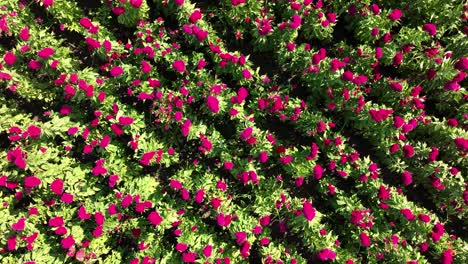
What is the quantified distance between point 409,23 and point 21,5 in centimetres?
877

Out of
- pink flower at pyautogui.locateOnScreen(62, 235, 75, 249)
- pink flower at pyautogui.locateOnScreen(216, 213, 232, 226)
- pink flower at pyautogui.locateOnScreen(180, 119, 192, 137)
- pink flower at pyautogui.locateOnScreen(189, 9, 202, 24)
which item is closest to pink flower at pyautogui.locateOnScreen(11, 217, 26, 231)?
pink flower at pyautogui.locateOnScreen(62, 235, 75, 249)

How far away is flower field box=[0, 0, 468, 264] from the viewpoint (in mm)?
6273

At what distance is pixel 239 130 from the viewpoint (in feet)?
22.2

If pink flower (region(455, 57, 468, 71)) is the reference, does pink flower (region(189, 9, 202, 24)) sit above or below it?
below

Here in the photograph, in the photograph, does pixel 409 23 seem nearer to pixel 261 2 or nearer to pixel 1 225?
pixel 261 2

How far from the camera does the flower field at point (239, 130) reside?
6.27m

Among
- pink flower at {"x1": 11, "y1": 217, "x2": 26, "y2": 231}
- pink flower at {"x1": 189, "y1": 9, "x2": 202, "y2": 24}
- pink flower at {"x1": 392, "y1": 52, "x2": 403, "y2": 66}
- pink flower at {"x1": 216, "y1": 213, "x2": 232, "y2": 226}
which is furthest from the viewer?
pink flower at {"x1": 392, "y1": 52, "x2": 403, "y2": 66}

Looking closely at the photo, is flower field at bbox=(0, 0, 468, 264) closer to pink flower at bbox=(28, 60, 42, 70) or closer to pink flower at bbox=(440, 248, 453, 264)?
pink flower at bbox=(440, 248, 453, 264)

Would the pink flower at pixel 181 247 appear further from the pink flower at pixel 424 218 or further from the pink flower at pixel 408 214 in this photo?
the pink flower at pixel 424 218

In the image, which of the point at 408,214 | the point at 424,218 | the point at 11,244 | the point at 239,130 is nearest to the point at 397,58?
the point at 408,214

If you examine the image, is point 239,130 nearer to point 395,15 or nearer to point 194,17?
point 194,17

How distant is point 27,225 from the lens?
5977 mm

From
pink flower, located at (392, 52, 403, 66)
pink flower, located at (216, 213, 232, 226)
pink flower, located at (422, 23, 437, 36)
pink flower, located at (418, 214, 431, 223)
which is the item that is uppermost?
pink flower, located at (422, 23, 437, 36)

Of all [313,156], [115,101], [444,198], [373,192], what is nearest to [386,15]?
[313,156]
